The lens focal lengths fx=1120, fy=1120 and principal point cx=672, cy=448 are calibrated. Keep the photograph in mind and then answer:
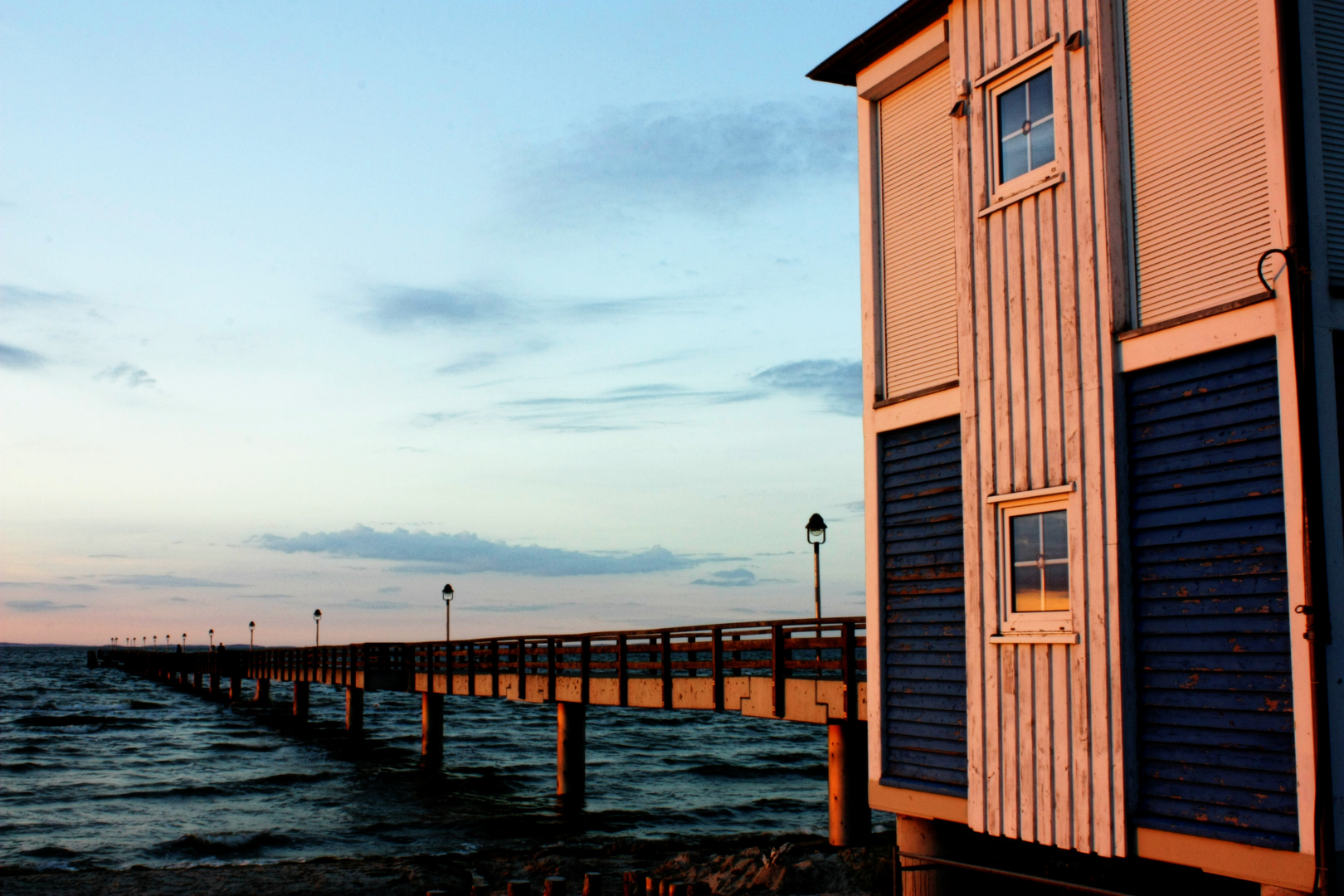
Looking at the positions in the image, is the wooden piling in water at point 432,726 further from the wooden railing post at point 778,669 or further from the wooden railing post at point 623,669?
the wooden railing post at point 778,669

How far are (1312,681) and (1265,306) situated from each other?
244 cm

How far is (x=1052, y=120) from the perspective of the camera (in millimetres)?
9359

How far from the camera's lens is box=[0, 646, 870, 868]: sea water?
2153 centimetres

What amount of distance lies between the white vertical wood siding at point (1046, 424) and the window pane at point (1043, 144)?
16cm

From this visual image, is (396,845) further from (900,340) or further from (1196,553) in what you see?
(1196,553)

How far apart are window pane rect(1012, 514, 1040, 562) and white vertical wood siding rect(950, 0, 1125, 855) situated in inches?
6.9

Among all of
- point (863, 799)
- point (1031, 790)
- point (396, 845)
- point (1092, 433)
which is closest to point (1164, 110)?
point (1092, 433)

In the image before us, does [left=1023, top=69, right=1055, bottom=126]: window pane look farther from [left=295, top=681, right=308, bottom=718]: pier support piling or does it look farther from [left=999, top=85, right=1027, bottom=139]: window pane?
[left=295, top=681, right=308, bottom=718]: pier support piling

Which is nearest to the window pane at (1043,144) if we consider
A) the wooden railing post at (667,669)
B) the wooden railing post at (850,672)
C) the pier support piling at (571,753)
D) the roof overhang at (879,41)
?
the roof overhang at (879,41)

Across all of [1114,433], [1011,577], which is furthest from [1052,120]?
[1011,577]

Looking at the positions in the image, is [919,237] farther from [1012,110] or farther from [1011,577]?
[1011,577]

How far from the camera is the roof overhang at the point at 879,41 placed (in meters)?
10.8

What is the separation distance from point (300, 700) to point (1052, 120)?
1902 inches

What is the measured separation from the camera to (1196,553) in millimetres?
7801
